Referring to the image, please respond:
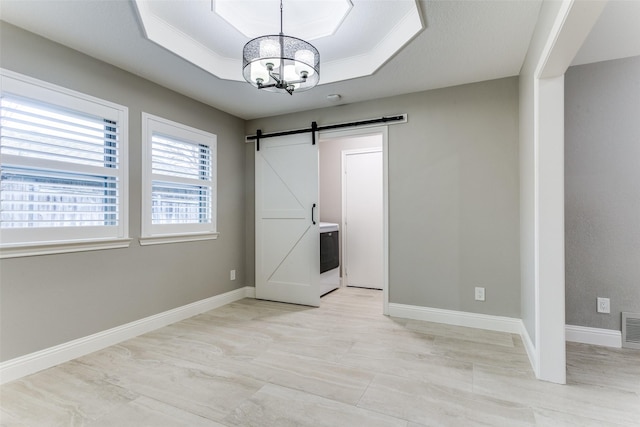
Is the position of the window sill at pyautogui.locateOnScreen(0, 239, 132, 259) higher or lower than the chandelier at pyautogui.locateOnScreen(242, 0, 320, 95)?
lower

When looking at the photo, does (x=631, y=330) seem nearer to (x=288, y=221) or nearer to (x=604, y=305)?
(x=604, y=305)

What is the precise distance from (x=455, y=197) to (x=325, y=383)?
220cm

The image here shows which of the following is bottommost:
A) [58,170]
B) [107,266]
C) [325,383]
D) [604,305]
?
[325,383]

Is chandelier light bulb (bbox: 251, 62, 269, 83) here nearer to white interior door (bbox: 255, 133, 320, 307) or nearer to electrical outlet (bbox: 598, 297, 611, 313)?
white interior door (bbox: 255, 133, 320, 307)

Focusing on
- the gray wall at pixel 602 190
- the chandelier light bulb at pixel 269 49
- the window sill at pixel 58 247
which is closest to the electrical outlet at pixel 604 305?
the gray wall at pixel 602 190

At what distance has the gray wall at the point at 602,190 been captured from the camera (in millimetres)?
2613

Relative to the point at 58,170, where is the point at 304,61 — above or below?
above

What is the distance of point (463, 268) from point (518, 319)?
654 millimetres

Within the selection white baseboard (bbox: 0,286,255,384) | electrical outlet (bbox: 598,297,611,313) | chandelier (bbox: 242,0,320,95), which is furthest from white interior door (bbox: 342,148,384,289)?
chandelier (bbox: 242,0,320,95)

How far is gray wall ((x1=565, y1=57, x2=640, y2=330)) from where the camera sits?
2.61m

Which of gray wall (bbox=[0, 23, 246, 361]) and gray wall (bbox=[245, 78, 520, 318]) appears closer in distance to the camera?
gray wall (bbox=[0, 23, 246, 361])

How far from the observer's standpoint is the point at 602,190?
268 centimetres

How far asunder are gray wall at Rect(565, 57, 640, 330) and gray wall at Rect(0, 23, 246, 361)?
3702mm

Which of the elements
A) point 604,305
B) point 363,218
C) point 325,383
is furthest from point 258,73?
point 604,305
